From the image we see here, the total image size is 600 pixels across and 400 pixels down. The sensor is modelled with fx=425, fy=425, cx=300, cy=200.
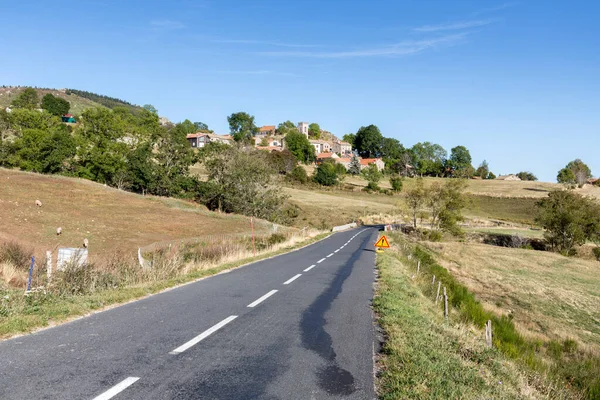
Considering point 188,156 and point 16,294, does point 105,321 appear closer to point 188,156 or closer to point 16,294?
point 16,294

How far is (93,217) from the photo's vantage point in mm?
39000

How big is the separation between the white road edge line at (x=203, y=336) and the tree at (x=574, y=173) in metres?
137

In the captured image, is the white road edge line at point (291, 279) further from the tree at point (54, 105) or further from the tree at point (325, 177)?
the tree at point (54, 105)

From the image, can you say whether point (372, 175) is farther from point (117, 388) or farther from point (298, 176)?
point (117, 388)

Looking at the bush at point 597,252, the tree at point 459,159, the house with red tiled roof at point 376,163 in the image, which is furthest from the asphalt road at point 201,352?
the tree at point 459,159

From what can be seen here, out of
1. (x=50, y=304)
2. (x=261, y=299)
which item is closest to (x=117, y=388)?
(x=50, y=304)

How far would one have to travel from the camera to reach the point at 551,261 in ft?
119

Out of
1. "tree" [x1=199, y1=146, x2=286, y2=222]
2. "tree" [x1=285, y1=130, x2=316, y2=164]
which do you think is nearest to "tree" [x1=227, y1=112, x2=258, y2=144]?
"tree" [x1=285, y1=130, x2=316, y2=164]

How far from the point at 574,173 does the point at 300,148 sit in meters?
90.8

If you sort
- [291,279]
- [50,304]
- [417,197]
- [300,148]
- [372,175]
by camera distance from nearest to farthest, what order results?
[50,304]
[291,279]
[417,197]
[372,175]
[300,148]

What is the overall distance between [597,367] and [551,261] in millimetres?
26922

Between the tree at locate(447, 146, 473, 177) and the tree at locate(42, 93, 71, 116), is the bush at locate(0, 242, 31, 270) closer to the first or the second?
the tree at locate(42, 93, 71, 116)

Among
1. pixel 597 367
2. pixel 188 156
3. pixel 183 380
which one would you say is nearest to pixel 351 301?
pixel 183 380

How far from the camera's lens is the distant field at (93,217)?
98.7 feet
